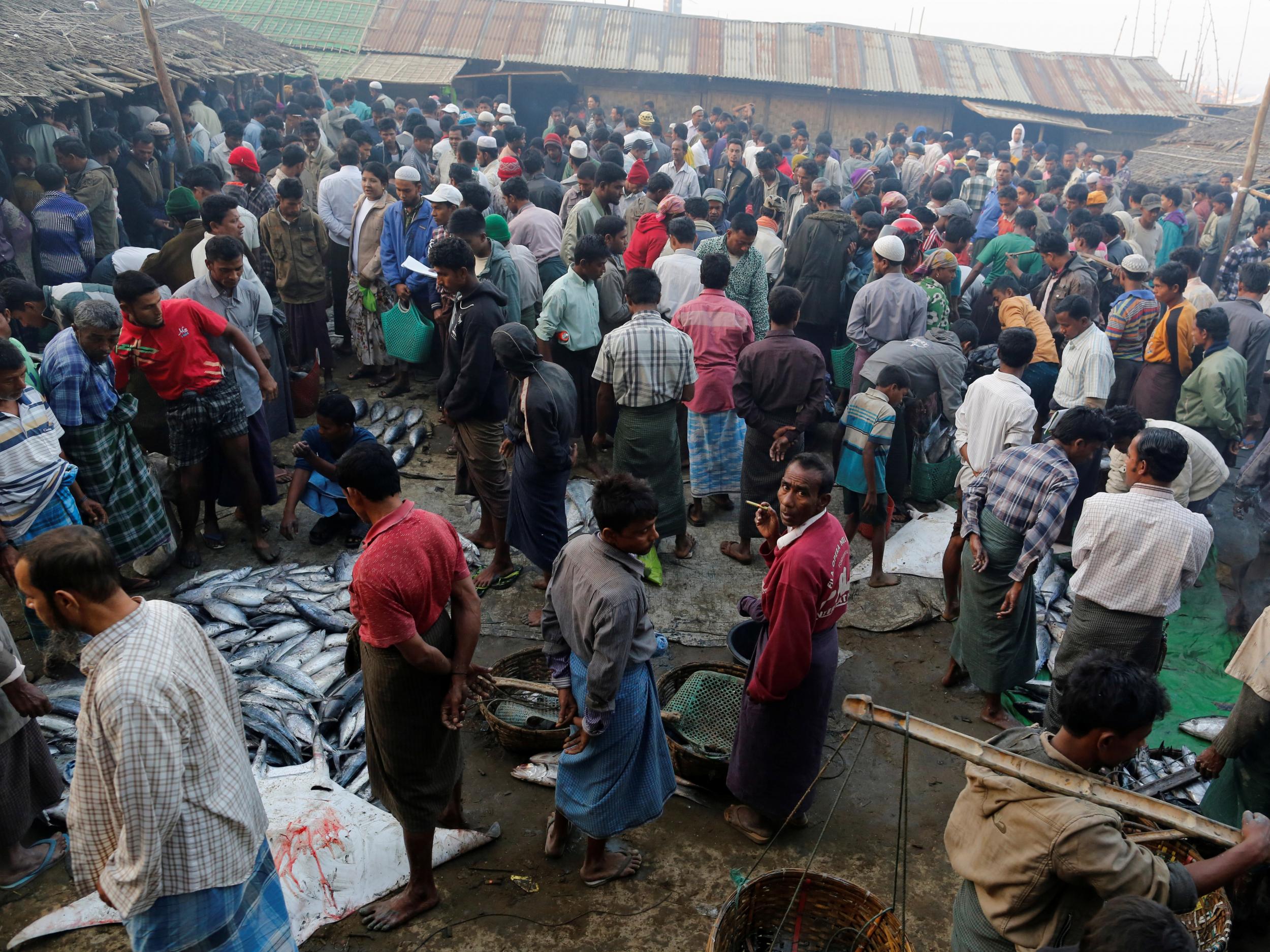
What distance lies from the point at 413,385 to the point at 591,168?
3.00 m

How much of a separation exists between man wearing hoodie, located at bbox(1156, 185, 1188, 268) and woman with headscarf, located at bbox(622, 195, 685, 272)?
22.5ft

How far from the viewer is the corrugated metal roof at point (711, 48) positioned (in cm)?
2031

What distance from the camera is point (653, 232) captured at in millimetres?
8203

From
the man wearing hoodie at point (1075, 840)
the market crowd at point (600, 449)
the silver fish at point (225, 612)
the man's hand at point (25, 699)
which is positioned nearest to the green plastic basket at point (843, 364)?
the market crowd at point (600, 449)

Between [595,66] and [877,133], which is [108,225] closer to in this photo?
[595,66]

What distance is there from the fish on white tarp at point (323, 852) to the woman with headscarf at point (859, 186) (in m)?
9.82

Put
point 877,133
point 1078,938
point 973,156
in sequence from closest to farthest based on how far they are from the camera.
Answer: point 1078,938 < point 973,156 < point 877,133

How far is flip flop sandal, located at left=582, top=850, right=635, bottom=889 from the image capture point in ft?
12.7

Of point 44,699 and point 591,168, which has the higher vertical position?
point 591,168

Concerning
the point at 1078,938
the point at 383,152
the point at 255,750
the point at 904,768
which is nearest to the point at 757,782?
the point at 904,768

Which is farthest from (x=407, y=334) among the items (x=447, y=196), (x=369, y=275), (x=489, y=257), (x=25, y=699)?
(x=25, y=699)

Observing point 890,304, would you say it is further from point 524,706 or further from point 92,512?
point 92,512

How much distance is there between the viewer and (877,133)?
21.3 metres

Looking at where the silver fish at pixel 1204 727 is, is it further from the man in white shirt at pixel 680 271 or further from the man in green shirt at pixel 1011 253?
the man in green shirt at pixel 1011 253
